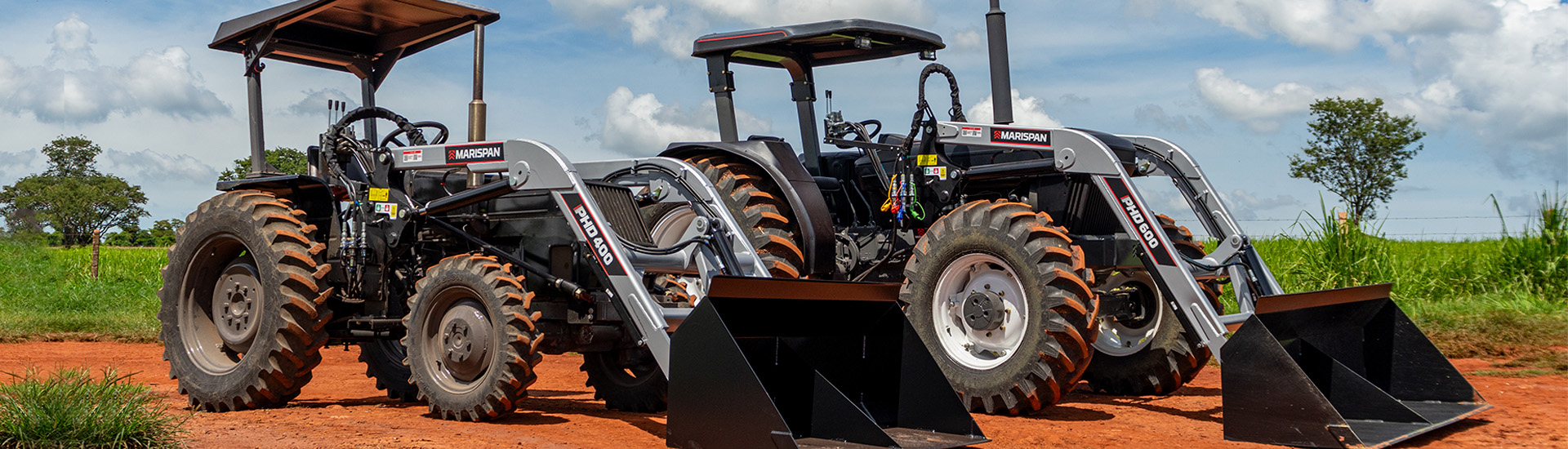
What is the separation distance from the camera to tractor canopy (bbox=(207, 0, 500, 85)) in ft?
27.7

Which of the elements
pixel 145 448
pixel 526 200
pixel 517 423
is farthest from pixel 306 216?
pixel 145 448

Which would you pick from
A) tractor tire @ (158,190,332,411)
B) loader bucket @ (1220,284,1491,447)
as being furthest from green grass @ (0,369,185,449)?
loader bucket @ (1220,284,1491,447)

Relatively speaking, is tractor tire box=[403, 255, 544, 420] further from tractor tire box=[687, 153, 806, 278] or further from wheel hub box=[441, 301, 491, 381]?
tractor tire box=[687, 153, 806, 278]

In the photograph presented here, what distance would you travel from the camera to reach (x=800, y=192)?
29.8 feet

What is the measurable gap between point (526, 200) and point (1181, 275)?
12.7 feet

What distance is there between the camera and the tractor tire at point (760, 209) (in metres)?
8.47

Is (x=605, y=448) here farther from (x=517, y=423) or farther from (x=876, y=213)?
(x=876, y=213)

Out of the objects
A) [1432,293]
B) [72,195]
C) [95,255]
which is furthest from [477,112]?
[72,195]

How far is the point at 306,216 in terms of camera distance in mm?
8352

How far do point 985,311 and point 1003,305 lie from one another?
12 centimetres

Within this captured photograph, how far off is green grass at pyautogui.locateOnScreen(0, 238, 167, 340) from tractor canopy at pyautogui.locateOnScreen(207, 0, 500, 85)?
258 inches

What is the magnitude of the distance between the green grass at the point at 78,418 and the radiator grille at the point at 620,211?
2508mm

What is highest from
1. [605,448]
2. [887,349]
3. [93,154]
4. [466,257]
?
[93,154]

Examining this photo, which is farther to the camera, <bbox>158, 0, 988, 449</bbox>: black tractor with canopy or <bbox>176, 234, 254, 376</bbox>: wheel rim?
<bbox>176, 234, 254, 376</bbox>: wheel rim
